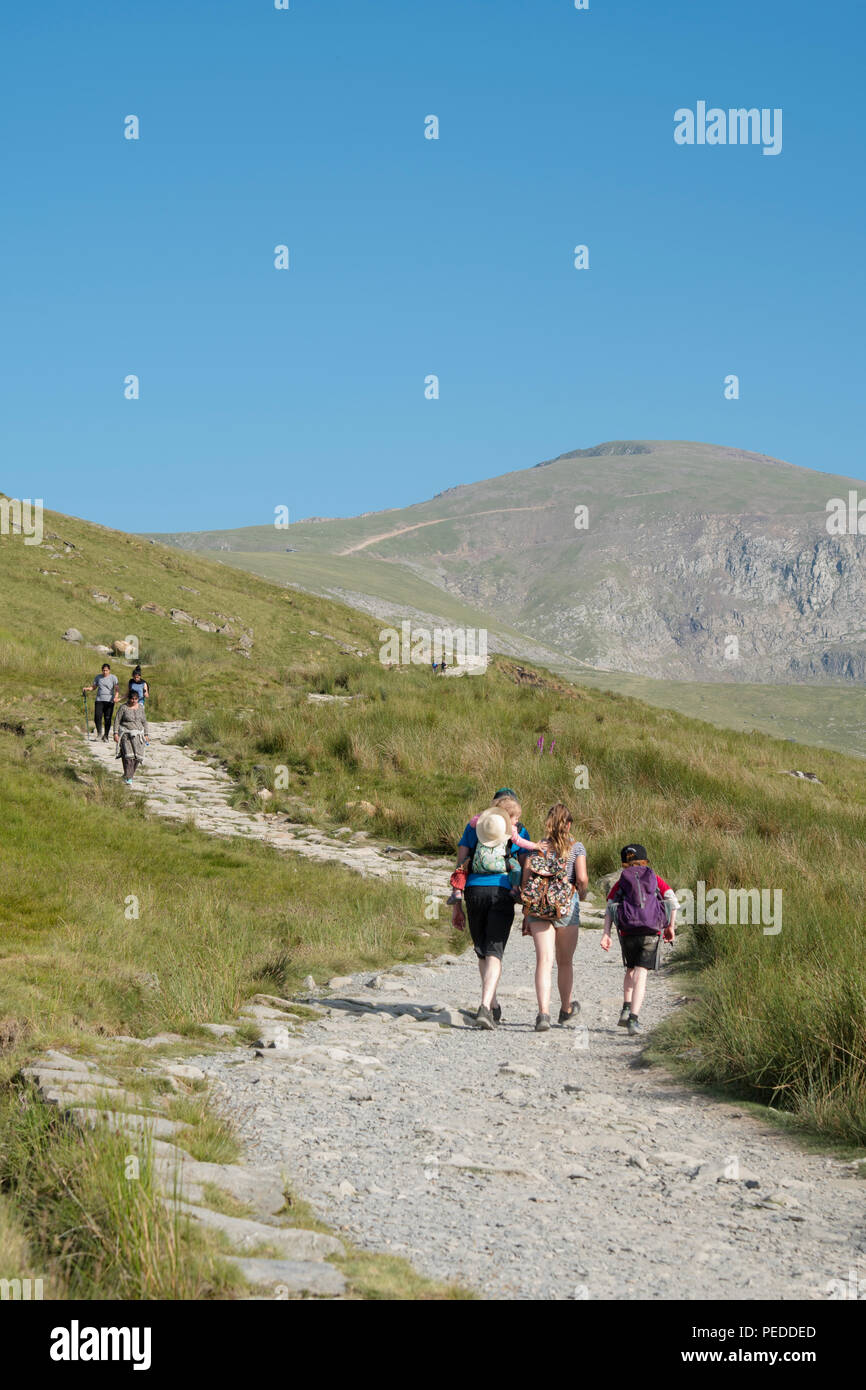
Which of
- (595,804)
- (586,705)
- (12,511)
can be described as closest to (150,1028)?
(595,804)

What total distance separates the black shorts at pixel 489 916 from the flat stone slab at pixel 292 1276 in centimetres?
539

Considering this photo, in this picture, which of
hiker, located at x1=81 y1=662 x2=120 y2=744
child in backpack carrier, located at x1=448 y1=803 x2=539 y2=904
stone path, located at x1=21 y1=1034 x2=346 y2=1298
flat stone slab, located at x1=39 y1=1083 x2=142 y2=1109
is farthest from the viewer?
hiker, located at x1=81 y1=662 x2=120 y2=744

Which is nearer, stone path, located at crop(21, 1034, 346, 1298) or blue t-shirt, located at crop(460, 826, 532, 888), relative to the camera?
stone path, located at crop(21, 1034, 346, 1298)

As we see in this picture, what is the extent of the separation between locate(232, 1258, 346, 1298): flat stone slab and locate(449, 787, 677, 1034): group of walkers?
5.36 m

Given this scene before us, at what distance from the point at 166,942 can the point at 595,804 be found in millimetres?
10677

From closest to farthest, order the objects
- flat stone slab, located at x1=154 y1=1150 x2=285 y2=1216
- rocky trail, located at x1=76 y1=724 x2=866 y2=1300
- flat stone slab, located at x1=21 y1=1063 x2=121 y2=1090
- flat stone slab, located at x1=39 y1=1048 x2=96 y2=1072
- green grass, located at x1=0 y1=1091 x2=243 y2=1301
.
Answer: green grass, located at x1=0 y1=1091 x2=243 y2=1301 < rocky trail, located at x1=76 y1=724 x2=866 y2=1300 < flat stone slab, located at x1=154 y1=1150 x2=285 y2=1216 < flat stone slab, located at x1=21 y1=1063 x2=121 y2=1090 < flat stone slab, located at x1=39 y1=1048 x2=96 y2=1072

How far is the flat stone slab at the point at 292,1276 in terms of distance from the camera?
4.19 meters

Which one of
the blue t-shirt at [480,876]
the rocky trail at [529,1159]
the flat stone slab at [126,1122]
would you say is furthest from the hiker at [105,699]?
the flat stone slab at [126,1122]

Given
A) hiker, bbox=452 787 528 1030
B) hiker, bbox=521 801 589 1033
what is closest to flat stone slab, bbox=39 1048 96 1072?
hiker, bbox=452 787 528 1030

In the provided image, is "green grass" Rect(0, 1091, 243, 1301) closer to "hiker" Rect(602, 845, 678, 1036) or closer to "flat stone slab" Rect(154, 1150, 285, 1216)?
"flat stone slab" Rect(154, 1150, 285, 1216)

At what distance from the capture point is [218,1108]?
20.8ft

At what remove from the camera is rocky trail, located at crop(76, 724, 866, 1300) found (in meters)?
4.77

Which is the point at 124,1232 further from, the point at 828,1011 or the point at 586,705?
the point at 586,705

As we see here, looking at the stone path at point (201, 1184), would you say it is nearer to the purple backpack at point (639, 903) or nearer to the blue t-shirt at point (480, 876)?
the blue t-shirt at point (480, 876)
